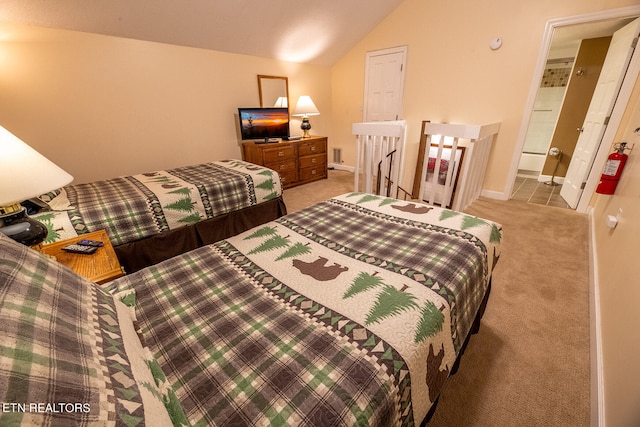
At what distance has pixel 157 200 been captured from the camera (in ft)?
7.32

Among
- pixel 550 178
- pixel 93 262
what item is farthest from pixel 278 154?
pixel 550 178

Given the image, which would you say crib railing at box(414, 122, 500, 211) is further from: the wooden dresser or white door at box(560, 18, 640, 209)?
the wooden dresser

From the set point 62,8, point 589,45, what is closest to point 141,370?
point 62,8

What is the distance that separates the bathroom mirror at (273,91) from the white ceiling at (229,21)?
1.10ft

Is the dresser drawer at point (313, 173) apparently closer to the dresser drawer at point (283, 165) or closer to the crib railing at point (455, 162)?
the dresser drawer at point (283, 165)

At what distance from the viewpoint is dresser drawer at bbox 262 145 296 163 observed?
4070mm

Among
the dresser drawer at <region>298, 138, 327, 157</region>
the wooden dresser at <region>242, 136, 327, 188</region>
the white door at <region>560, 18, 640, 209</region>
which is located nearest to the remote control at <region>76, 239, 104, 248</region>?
the wooden dresser at <region>242, 136, 327, 188</region>

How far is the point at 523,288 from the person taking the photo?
2.07 m

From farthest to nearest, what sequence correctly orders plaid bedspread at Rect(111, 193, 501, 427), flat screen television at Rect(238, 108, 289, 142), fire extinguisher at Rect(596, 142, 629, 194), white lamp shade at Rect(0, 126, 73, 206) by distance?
flat screen television at Rect(238, 108, 289, 142), fire extinguisher at Rect(596, 142, 629, 194), white lamp shade at Rect(0, 126, 73, 206), plaid bedspread at Rect(111, 193, 501, 427)

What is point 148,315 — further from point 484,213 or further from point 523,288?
point 484,213

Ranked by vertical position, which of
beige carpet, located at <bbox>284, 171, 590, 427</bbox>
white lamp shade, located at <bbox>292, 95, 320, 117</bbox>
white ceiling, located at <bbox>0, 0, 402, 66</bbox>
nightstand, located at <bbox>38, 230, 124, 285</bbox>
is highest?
white ceiling, located at <bbox>0, 0, 402, 66</bbox>

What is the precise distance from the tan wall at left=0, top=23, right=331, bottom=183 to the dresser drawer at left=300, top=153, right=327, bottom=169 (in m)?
1.10

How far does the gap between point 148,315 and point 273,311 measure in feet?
1.45

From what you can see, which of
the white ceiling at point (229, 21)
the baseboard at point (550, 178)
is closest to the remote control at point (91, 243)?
the white ceiling at point (229, 21)
